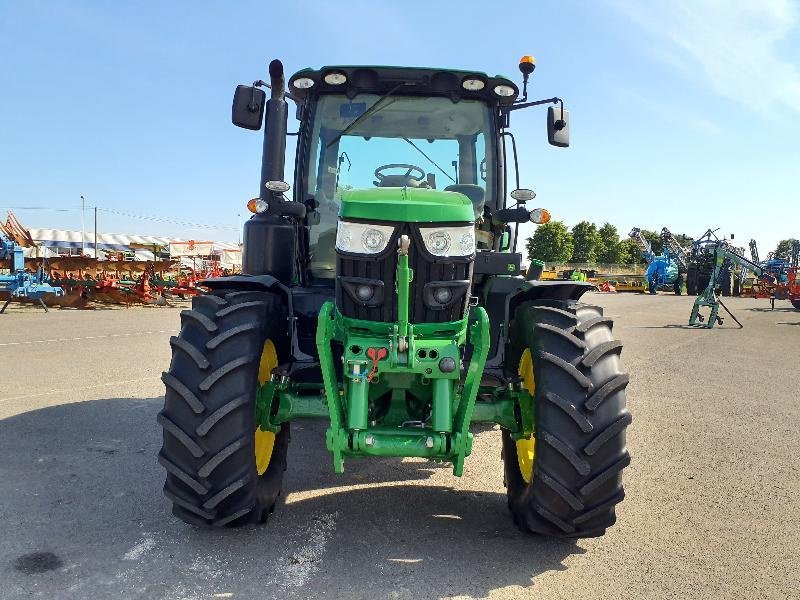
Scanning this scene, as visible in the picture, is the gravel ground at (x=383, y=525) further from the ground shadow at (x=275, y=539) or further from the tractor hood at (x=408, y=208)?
the tractor hood at (x=408, y=208)

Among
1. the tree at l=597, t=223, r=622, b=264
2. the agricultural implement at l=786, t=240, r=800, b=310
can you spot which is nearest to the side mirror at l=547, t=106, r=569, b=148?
the agricultural implement at l=786, t=240, r=800, b=310

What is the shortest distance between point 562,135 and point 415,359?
2411mm

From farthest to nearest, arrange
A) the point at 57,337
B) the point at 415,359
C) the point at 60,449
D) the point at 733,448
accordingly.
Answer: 1. the point at 57,337
2. the point at 733,448
3. the point at 60,449
4. the point at 415,359

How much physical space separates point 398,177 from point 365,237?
138 cm

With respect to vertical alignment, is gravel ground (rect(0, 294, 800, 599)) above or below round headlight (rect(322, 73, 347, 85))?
below

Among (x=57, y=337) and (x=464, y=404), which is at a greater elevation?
(x=464, y=404)

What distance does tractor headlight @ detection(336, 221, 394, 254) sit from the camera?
304 centimetres

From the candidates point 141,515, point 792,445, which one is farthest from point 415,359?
point 792,445

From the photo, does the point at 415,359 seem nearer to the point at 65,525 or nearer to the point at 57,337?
the point at 65,525

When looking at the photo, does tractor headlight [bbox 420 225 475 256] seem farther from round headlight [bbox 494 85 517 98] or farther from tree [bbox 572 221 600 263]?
tree [bbox 572 221 600 263]

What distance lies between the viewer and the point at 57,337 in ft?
36.3

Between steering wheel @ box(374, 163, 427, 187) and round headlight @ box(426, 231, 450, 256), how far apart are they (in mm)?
1271

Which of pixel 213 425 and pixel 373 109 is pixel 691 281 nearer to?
pixel 373 109

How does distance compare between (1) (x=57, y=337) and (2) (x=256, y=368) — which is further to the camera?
(1) (x=57, y=337)
